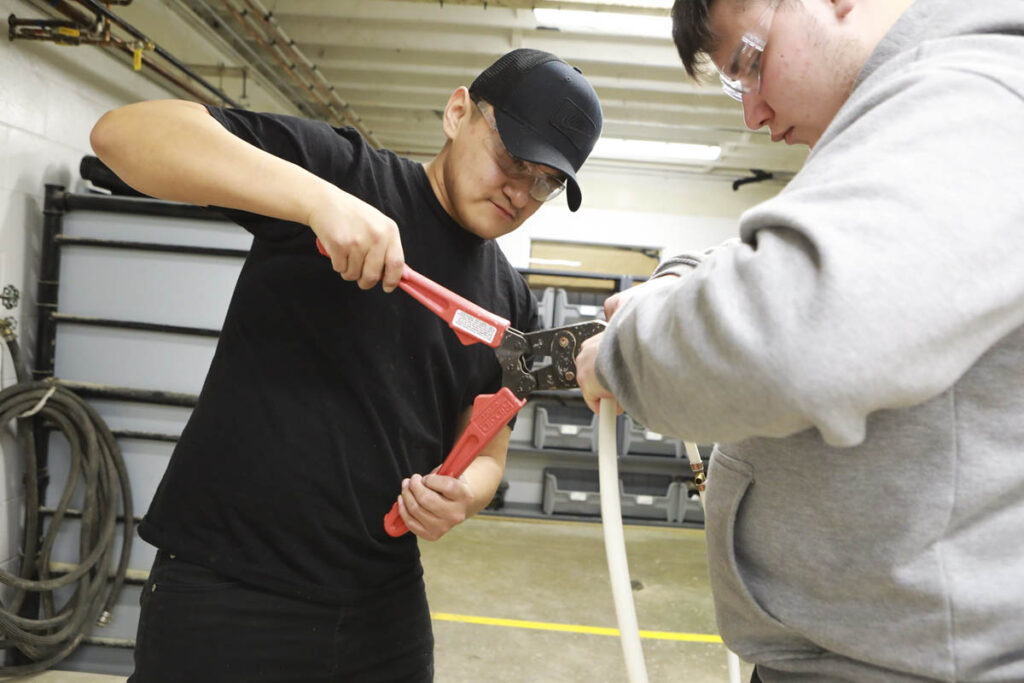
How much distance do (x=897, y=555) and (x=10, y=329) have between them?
3495 mm

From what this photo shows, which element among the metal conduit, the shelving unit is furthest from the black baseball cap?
the shelving unit

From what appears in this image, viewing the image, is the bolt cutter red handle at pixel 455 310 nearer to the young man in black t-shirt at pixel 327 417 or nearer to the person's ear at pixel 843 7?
the young man in black t-shirt at pixel 327 417

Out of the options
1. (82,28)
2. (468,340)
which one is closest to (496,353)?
(468,340)

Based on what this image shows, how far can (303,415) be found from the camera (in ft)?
3.97

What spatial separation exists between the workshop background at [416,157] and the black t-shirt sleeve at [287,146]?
638mm

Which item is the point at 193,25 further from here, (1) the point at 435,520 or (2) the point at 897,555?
(2) the point at 897,555

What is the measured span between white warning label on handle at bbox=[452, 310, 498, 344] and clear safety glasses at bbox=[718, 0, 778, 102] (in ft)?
1.73

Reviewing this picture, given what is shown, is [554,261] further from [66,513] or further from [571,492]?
[66,513]

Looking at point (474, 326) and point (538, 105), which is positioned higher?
point (538, 105)

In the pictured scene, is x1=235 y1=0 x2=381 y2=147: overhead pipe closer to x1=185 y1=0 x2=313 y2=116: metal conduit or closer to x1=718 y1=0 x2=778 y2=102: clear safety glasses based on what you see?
x1=185 y1=0 x2=313 y2=116: metal conduit

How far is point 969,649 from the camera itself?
1.91 feet

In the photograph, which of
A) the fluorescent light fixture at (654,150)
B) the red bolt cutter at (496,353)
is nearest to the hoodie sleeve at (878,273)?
the red bolt cutter at (496,353)

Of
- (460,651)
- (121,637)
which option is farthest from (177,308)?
(460,651)

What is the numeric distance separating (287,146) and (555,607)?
357 cm
